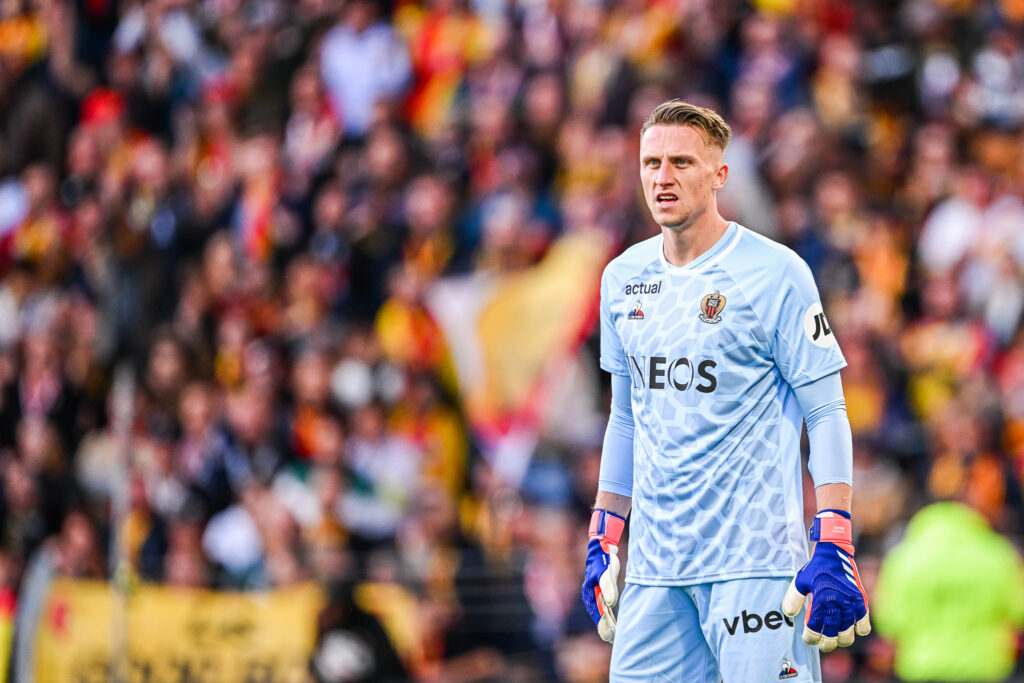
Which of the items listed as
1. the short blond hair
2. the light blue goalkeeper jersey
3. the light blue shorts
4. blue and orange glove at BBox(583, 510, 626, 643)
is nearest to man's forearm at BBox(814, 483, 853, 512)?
the light blue goalkeeper jersey

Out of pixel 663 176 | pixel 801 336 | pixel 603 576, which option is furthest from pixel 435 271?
pixel 801 336

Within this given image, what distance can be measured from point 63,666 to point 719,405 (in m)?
7.11

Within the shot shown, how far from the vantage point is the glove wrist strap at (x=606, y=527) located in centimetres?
527

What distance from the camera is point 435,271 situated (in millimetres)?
12406

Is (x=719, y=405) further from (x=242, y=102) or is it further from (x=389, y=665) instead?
(x=242, y=102)

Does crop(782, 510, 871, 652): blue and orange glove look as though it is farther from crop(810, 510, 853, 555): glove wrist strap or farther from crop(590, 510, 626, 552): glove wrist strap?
crop(590, 510, 626, 552): glove wrist strap

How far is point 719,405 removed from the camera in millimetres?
4887

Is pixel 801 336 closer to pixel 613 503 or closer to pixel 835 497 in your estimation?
pixel 835 497

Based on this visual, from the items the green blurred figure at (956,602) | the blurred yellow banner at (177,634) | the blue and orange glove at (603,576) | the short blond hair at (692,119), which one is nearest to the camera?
the short blond hair at (692,119)

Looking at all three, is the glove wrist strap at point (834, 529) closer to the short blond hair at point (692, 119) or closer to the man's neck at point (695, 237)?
the man's neck at point (695, 237)

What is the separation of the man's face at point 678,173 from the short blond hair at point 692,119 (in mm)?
18

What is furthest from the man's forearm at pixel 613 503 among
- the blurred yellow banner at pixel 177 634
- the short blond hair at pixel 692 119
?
the blurred yellow banner at pixel 177 634

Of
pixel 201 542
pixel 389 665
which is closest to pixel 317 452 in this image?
pixel 201 542

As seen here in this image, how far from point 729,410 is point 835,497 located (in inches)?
17.7
